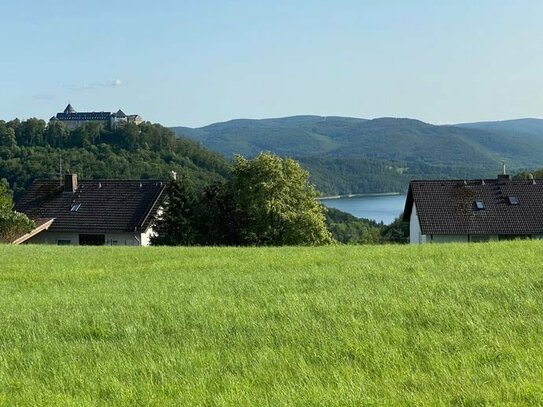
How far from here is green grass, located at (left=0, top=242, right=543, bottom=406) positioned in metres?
6.39

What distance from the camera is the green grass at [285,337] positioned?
639 centimetres

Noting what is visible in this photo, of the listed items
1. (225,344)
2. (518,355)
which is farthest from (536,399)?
(225,344)

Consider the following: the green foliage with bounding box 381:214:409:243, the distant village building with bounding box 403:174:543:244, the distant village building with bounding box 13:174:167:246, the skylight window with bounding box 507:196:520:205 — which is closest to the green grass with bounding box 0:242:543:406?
the distant village building with bounding box 403:174:543:244

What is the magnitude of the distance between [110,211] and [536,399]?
4506cm

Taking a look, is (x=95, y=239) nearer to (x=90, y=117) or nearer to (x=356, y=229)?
(x=356, y=229)

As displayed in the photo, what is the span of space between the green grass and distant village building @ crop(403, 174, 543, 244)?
27167 mm

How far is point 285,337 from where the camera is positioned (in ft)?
27.5

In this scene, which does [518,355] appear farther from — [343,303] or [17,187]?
[17,187]

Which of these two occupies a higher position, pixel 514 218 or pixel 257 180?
pixel 257 180

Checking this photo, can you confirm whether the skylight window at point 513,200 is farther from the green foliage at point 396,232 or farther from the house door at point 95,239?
the green foliage at point 396,232

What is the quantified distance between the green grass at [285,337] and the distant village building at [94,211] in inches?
1284

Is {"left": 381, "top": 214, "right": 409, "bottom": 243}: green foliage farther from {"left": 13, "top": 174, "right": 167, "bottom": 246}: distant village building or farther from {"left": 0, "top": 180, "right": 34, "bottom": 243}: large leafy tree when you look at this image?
{"left": 0, "top": 180, "right": 34, "bottom": 243}: large leafy tree

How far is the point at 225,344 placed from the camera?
27.1 feet

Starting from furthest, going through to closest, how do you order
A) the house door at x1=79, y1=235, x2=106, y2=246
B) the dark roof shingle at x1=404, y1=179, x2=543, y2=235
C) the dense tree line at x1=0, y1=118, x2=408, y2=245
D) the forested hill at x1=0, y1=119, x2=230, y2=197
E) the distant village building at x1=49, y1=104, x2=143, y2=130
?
the distant village building at x1=49, y1=104, x2=143, y2=130, the forested hill at x1=0, y1=119, x2=230, y2=197, the house door at x1=79, y1=235, x2=106, y2=246, the dense tree line at x1=0, y1=118, x2=408, y2=245, the dark roof shingle at x1=404, y1=179, x2=543, y2=235
